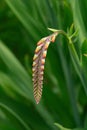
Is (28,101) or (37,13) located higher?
(37,13)

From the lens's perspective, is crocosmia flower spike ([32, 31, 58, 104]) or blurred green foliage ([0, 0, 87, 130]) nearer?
crocosmia flower spike ([32, 31, 58, 104])

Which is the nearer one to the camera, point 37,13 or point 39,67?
point 39,67

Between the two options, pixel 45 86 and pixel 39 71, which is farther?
pixel 45 86

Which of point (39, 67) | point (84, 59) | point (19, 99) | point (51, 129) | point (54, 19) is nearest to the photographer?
point (39, 67)

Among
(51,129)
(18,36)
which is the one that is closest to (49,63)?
(51,129)

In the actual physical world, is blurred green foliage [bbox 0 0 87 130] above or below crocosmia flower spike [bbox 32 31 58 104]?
below

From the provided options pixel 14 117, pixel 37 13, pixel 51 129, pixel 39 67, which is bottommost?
pixel 51 129

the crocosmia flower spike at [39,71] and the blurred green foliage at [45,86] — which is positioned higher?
the crocosmia flower spike at [39,71]

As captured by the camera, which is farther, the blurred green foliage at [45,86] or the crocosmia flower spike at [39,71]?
the blurred green foliage at [45,86]

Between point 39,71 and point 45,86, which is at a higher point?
point 39,71

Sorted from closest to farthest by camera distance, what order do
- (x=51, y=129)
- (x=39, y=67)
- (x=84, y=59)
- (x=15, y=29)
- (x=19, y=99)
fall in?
1. (x=39, y=67)
2. (x=84, y=59)
3. (x=51, y=129)
4. (x=19, y=99)
5. (x=15, y=29)

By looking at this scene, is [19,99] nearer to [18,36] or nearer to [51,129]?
[51,129]
